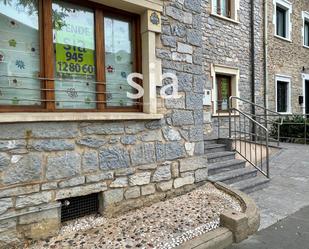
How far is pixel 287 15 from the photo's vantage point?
10.7 meters

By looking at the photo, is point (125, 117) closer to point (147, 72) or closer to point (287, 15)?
point (147, 72)

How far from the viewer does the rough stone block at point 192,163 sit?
3.95 meters

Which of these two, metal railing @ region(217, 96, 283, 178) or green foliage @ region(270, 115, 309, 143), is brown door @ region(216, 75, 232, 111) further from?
green foliage @ region(270, 115, 309, 143)

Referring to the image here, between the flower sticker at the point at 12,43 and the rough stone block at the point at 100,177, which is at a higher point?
the flower sticker at the point at 12,43

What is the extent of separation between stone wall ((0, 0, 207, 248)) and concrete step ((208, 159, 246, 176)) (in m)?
0.53

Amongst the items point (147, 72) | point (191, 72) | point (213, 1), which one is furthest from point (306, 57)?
point (147, 72)

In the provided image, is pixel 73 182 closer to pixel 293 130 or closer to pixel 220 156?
pixel 220 156

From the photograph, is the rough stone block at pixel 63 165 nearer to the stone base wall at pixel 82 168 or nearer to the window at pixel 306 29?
the stone base wall at pixel 82 168

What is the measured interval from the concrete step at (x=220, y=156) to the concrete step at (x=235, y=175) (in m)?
0.36

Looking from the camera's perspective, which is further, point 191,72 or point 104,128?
point 191,72

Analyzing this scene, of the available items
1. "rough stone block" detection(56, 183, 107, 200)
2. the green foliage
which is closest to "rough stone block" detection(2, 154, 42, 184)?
"rough stone block" detection(56, 183, 107, 200)

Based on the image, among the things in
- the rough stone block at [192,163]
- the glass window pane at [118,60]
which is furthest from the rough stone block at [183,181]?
the glass window pane at [118,60]

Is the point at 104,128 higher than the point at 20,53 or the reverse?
the reverse

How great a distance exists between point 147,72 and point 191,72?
2.58ft
